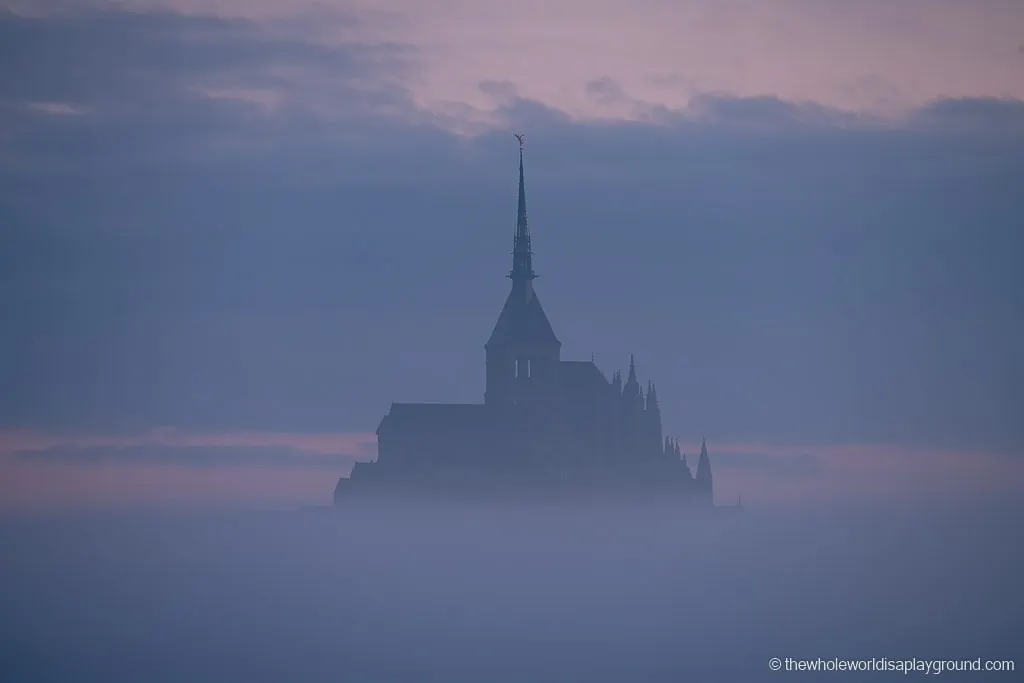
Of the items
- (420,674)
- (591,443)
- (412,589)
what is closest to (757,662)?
(420,674)

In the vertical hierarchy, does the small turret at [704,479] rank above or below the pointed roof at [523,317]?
below

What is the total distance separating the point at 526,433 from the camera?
157m

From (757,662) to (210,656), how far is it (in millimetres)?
40055

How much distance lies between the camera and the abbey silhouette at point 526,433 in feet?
509

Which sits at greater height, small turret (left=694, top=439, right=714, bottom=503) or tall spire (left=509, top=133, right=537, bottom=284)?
tall spire (left=509, top=133, right=537, bottom=284)

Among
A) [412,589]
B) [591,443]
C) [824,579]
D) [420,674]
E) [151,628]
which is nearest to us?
[420,674]

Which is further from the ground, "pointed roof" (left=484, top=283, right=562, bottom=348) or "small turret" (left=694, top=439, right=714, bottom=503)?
"pointed roof" (left=484, top=283, right=562, bottom=348)

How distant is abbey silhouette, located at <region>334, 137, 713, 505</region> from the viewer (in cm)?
15525

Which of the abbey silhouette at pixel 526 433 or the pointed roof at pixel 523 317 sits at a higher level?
the pointed roof at pixel 523 317

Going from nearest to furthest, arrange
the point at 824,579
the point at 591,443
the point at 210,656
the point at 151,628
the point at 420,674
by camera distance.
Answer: the point at 420,674
the point at 210,656
the point at 151,628
the point at 591,443
the point at 824,579

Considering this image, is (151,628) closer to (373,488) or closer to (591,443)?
(373,488)

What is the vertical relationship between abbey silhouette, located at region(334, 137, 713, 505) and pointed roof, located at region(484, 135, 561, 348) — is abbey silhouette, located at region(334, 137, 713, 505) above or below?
below

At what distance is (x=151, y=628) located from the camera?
492 ft

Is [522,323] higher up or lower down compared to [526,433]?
higher up
